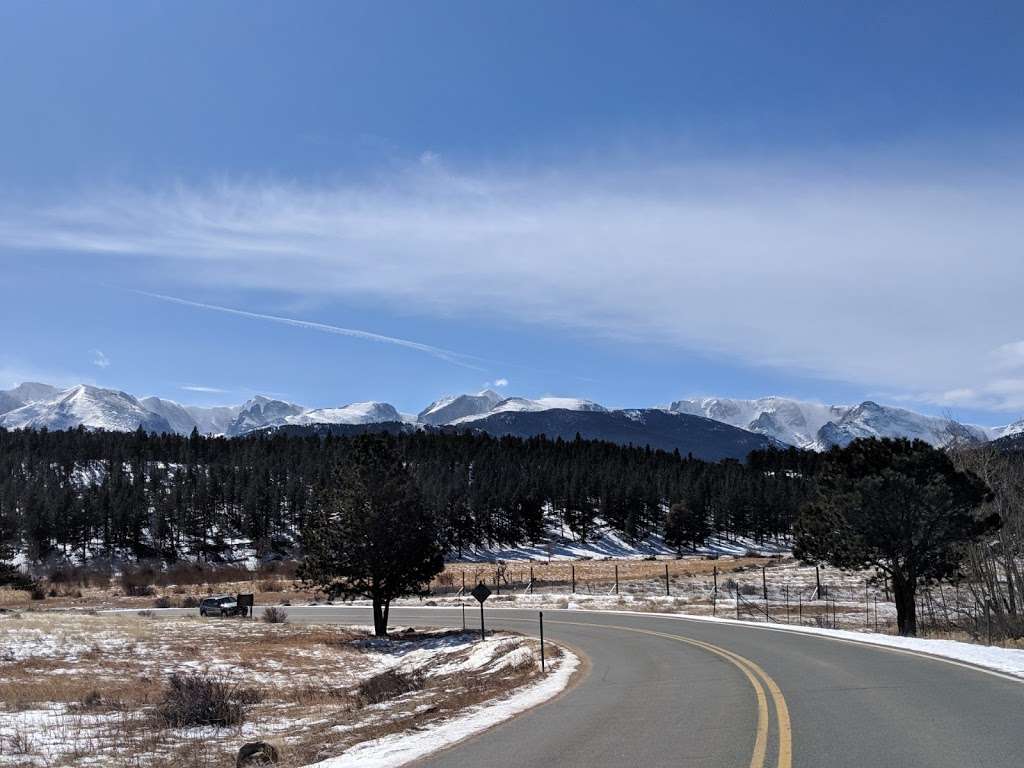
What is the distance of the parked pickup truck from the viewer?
5034 cm

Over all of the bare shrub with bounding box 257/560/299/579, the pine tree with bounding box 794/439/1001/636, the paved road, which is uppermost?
the pine tree with bounding box 794/439/1001/636

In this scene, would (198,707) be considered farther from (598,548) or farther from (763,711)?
(598,548)

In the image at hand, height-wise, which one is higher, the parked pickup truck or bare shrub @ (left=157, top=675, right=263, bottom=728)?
bare shrub @ (left=157, top=675, right=263, bottom=728)

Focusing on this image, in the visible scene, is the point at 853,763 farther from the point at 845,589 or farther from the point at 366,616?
the point at 845,589

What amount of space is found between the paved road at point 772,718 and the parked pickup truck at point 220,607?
35.9 meters

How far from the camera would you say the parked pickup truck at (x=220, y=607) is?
1982 inches

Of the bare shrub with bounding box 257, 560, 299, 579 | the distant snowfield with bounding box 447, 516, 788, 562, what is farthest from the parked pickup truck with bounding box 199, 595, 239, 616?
the distant snowfield with bounding box 447, 516, 788, 562

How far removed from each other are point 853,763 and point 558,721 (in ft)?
16.3

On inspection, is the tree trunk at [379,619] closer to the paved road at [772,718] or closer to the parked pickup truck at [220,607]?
the parked pickup truck at [220,607]

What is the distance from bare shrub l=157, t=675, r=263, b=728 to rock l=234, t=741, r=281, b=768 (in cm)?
573

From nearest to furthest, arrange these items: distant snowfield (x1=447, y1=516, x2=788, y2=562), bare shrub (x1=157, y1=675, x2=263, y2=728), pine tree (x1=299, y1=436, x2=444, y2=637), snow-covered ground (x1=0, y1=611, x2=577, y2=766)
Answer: snow-covered ground (x1=0, y1=611, x2=577, y2=766) < bare shrub (x1=157, y1=675, x2=263, y2=728) < pine tree (x1=299, y1=436, x2=444, y2=637) < distant snowfield (x1=447, y1=516, x2=788, y2=562)

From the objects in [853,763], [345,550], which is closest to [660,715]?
[853,763]

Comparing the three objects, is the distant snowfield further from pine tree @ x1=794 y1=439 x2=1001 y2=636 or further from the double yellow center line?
the double yellow center line

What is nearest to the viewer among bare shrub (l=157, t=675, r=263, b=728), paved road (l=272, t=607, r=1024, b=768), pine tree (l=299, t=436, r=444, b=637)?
paved road (l=272, t=607, r=1024, b=768)
